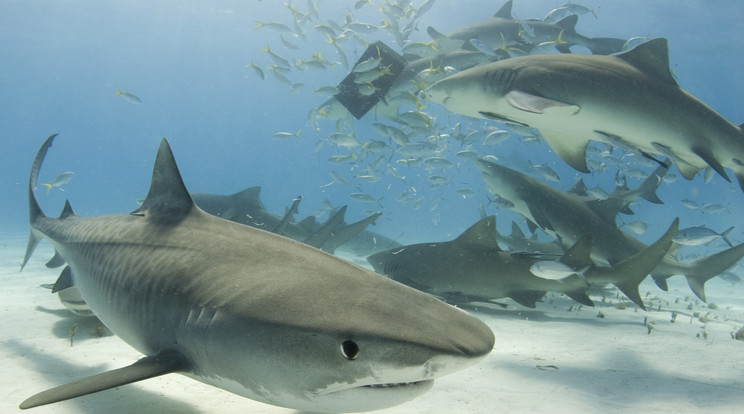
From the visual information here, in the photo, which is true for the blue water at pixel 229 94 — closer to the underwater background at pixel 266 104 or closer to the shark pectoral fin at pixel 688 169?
the underwater background at pixel 266 104

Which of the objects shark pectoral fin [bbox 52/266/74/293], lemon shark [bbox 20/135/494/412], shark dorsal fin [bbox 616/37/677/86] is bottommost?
shark pectoral fin [bbox 52/266/74/293]

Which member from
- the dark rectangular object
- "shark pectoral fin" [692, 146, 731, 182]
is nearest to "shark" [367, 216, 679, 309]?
"shark pectoral fin" [692, 146, 731, 182]

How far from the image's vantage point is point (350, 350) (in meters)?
1.44

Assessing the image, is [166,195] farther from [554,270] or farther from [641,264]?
[641,264]

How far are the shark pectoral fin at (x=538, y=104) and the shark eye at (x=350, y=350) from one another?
2976mm

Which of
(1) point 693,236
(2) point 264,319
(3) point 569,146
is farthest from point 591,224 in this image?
(2) point 264,319

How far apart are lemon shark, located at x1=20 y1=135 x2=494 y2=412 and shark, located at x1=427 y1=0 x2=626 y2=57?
9.73 meters

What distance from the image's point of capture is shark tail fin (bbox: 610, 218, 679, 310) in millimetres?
4855

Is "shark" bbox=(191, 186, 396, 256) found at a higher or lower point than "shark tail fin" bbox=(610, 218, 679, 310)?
lower

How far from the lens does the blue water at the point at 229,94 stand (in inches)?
1468

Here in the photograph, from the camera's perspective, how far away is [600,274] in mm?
5180

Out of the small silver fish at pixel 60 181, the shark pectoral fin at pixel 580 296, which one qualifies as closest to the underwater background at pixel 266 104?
the shark pectoral fin at pixel 580 296

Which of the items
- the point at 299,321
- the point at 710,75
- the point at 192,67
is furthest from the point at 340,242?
the point at 192,67

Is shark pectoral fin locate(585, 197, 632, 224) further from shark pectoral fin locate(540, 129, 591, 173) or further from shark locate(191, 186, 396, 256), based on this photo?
shark locate(191, 186, 396, 256)
